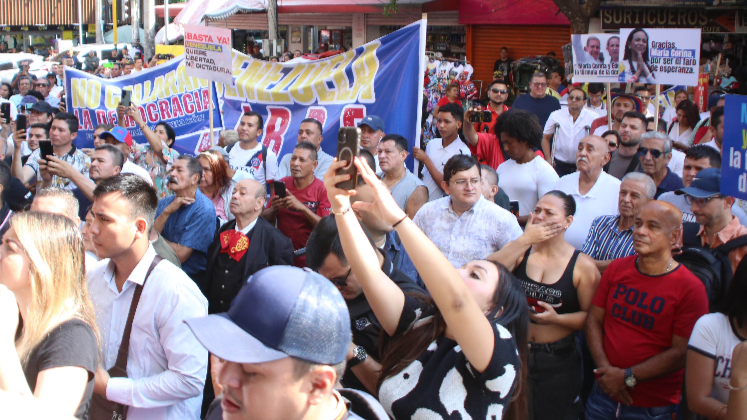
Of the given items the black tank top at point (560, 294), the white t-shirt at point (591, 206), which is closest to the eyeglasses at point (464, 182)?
the black tank top at point (560, 294)

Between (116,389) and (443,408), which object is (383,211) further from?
(116,389)

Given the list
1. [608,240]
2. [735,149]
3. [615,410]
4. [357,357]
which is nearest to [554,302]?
[615,410]

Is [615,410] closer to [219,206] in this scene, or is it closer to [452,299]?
[452,299]

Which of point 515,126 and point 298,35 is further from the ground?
point 298,35

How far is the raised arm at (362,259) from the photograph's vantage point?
2.22 meters

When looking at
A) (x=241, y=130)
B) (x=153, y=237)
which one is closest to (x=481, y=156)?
(x=241, y=130)

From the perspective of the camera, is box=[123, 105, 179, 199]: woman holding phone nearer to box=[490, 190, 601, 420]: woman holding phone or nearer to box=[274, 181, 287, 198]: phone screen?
box=[274, 181, 287, 198]: phone screen

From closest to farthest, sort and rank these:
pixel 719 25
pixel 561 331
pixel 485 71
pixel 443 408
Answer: pixel 443 408 → pixel 561 331 → pixel 719 25 → pixel 485 71

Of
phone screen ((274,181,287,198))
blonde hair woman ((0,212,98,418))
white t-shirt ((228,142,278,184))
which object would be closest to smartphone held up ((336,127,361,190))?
blonde hair woman ((0,212,98,418))

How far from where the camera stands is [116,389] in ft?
8.51

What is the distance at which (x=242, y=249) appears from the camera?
181 inches

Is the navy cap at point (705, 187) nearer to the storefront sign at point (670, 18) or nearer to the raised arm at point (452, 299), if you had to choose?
the raised arm at point (452, 299)

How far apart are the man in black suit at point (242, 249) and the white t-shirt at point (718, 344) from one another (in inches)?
103

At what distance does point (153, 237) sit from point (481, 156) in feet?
11.7
